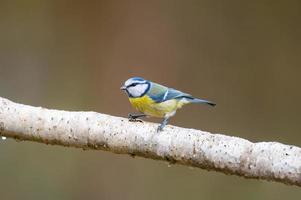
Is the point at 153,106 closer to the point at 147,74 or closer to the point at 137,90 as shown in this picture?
the point at 137,90

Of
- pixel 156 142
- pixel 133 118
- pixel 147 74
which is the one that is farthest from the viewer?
pixel 147 74

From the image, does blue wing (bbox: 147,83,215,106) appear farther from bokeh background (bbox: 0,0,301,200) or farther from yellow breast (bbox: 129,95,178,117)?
bokeh background (bbox: 0,0,301,200)

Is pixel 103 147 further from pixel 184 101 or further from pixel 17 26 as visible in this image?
pixel 17 26

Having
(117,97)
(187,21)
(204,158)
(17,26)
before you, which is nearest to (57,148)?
(117,97)

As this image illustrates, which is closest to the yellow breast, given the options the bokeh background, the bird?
the bird

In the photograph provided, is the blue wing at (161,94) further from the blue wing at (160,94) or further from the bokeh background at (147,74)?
the bokeh background at (147,74)

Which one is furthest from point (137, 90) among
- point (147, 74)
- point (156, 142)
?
point (147, 74)

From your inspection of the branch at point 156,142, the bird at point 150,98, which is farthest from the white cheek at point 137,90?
the branch at point 156,142

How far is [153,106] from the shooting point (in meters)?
2.02

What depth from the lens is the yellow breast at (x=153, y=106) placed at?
2014 mm

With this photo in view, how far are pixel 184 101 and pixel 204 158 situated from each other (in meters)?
0.34

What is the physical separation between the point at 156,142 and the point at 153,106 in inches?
7.2

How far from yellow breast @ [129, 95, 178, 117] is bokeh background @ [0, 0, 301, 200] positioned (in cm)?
132

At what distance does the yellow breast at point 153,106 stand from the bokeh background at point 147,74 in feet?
4.34
